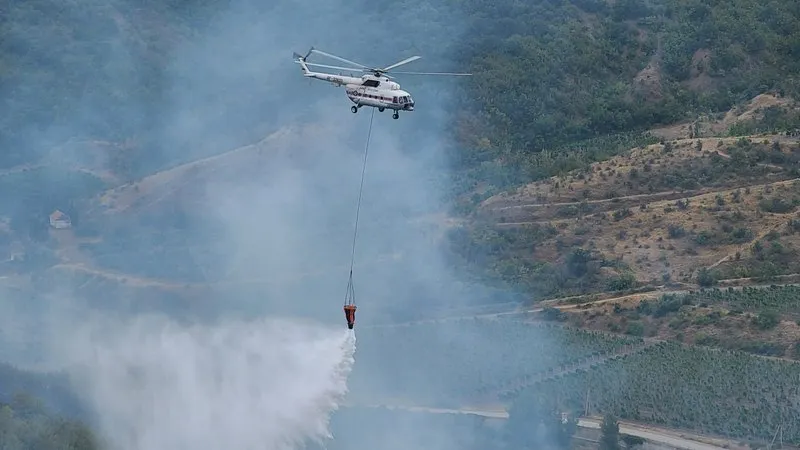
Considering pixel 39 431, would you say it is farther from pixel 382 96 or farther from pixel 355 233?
pixel 355 233

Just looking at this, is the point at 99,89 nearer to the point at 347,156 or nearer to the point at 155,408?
the point at 347,156

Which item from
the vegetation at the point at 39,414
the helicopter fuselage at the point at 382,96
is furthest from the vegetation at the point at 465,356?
the helicopter fuselage at the point at 382,96

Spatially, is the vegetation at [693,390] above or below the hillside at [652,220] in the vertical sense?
below

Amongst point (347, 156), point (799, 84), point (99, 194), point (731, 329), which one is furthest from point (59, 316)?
point (799, 84)

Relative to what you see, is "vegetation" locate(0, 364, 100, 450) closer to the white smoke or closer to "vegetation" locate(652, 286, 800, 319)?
the white smoke

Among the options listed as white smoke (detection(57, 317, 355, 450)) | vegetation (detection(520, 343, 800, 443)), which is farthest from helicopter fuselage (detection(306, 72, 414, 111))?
vegetation (detection(520, 343, 800, 443))

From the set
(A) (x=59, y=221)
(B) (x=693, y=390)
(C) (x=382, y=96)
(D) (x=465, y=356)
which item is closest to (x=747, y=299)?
(B) (x=693, y=390)

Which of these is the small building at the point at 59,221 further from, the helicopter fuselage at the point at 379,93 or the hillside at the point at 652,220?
the helicopter fuselage at the point at 379,93
